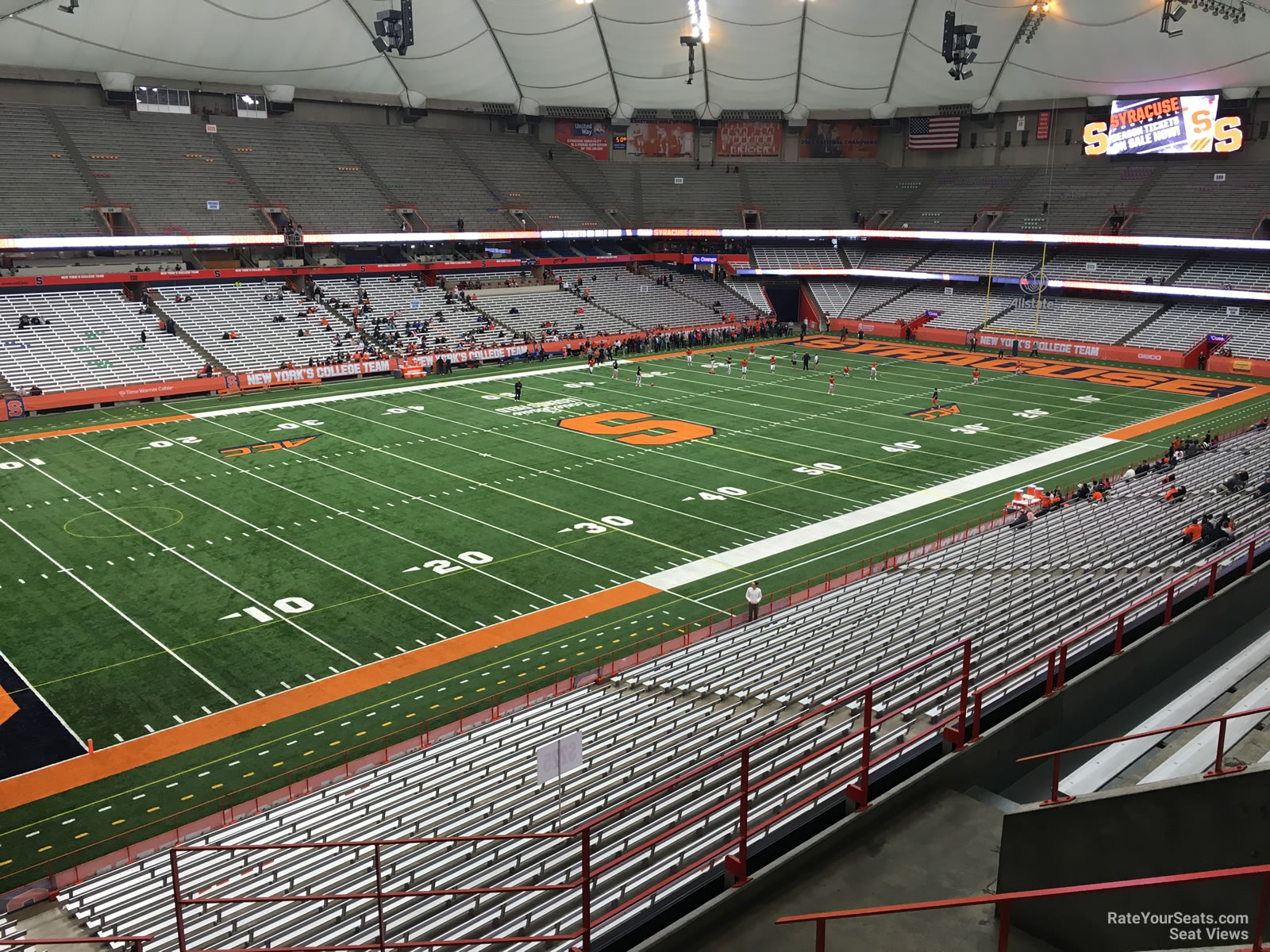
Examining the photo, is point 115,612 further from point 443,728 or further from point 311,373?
point 311,373

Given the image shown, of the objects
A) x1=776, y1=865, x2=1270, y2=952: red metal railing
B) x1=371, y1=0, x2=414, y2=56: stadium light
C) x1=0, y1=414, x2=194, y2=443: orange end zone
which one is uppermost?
x1=371, y1=0, x2=414, y2=56: stadium light

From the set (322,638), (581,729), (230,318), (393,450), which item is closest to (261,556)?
(322,638)

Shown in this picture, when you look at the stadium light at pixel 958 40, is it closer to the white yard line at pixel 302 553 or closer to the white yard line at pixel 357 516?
the white yard line at pixel 357 516

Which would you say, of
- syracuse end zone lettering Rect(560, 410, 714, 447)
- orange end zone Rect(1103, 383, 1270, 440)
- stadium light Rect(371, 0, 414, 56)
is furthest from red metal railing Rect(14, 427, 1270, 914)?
stadium light Rect(371, 0, 414, 56)

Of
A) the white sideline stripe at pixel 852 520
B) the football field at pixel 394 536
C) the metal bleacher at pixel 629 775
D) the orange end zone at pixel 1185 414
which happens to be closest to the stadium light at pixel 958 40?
the football field at pixel 394 536

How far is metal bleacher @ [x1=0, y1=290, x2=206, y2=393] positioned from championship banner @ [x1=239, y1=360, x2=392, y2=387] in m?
2.43

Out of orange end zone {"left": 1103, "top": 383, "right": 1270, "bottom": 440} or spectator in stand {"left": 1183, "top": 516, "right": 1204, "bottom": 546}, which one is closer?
spectator in stand {"left": 1183, "top": 516, "right": 1204, "bottom": 546}

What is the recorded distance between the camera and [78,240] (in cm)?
4888

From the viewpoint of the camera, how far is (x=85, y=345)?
145 ft

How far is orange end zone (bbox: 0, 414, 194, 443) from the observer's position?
35.3 metres

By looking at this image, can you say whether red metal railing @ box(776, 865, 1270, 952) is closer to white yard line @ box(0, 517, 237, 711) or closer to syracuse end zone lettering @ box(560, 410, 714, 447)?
white yard line @ box(0, 517, 237, 711)

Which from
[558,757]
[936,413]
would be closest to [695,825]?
[558,757]

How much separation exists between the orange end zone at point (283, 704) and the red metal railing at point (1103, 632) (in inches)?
446

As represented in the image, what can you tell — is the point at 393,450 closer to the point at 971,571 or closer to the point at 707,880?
the point at 971,571
